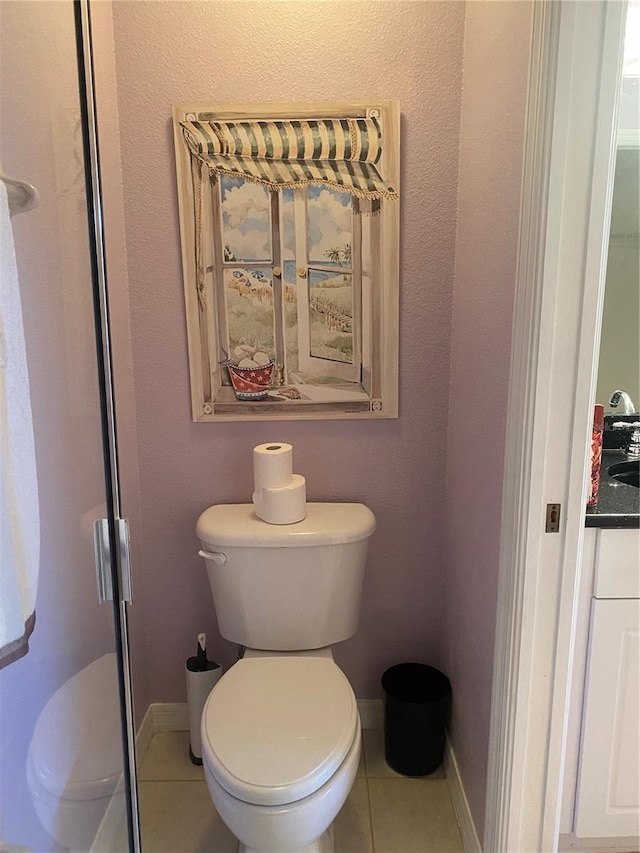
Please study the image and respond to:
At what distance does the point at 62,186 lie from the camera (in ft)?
3.83

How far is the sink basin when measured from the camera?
177 centimetres

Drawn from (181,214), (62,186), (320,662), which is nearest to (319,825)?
(320,662)

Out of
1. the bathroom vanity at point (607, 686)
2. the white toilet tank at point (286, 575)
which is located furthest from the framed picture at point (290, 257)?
the bathroom vanity at point (607, 686)

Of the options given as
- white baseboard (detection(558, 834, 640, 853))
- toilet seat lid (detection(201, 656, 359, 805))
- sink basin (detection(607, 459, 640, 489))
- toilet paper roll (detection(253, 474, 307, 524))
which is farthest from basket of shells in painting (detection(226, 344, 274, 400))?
white baseboard (detection(558, 834, 640, 853))

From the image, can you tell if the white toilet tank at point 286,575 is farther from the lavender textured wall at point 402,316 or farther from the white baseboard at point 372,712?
the white baseboard at point 372,712

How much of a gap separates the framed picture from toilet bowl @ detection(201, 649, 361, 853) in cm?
74

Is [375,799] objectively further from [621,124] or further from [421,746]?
[621,124]

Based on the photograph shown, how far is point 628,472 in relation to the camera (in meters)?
1.79

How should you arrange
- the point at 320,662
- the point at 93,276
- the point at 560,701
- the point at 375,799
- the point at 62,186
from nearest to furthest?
1. the point at 93,276
2. the point at 62,186
3. the point at 560,701
4. the point at 320,662
5. the point at 375,799

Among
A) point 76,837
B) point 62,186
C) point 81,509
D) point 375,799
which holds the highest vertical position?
point 62,186

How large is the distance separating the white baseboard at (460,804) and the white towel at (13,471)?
1.20m

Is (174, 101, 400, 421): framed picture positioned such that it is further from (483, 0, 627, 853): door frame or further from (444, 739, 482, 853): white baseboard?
(444, 739, 482, 853): white baseboard

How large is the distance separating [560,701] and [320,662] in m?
0.60

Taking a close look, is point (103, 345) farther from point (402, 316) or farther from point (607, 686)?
point (607, 686)
